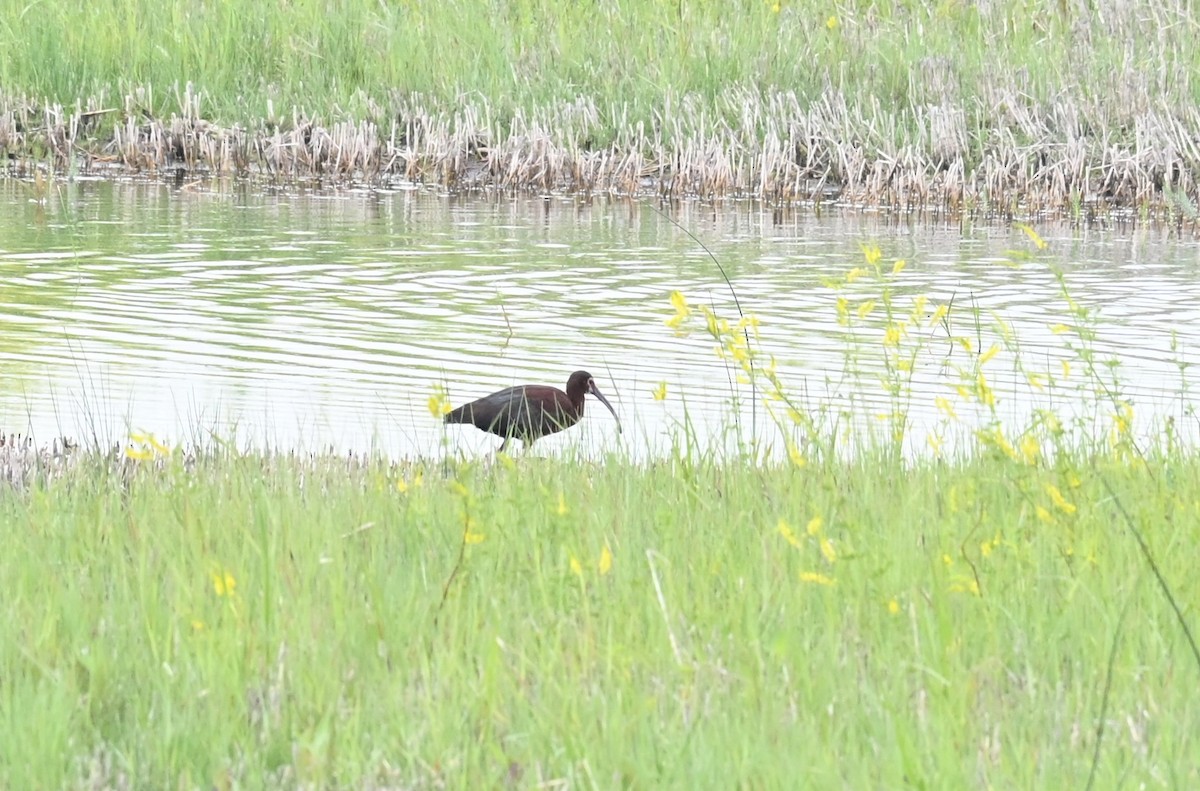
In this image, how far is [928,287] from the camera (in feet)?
33.6

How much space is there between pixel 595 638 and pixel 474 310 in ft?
19.8

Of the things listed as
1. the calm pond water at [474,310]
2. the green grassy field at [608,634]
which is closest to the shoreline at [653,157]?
the calm pond water at [474,310]

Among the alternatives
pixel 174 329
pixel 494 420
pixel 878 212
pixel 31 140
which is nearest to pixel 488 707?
pixel 494 420

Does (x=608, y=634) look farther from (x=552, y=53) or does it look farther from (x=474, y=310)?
(x=552, y=53)

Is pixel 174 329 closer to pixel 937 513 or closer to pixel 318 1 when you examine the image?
pixel 937 513

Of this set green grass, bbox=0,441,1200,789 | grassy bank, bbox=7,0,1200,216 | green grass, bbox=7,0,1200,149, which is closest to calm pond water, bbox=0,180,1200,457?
grassy bank, bbox=7,0,1200,216

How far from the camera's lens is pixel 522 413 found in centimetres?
635

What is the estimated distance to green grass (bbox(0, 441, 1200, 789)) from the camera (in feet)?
9.49

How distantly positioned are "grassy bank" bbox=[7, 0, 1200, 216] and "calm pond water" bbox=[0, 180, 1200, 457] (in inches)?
30.0

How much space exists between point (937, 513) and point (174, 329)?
5138mm

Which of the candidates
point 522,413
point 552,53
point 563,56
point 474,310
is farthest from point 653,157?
point 522,413

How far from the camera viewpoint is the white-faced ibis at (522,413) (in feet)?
20.9

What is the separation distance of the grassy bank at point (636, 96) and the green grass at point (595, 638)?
9494 millimetres

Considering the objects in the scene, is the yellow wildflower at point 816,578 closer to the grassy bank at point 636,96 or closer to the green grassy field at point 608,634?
the green grassy field at point 608,634
